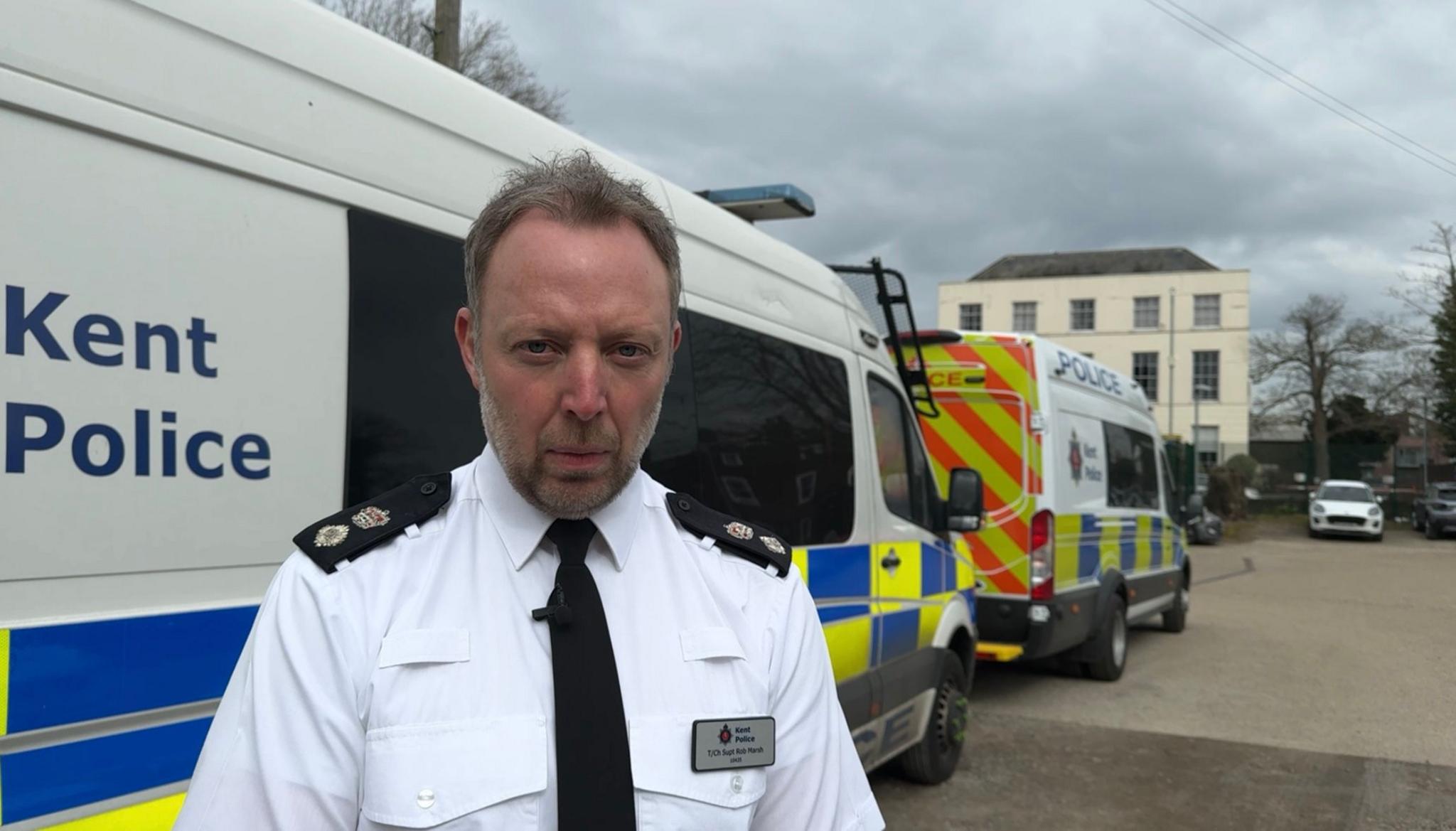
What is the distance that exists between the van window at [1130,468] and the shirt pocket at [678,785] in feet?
25.7

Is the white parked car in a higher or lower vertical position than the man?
lower

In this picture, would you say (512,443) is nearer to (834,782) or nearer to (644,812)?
(644,812)

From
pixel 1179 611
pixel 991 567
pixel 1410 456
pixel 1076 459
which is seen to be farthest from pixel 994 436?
pixel 1410 456

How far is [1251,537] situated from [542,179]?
93.3 ft

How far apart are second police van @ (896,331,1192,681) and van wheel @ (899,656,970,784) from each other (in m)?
A: 1.76

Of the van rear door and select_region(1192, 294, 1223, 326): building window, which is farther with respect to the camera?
select_region(1192, 294, 1223, 326): building window

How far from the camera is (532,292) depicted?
1.24m

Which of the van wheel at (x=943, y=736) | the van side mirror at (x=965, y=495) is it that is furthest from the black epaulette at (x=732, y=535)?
the van wheel at (x=943, y=736)

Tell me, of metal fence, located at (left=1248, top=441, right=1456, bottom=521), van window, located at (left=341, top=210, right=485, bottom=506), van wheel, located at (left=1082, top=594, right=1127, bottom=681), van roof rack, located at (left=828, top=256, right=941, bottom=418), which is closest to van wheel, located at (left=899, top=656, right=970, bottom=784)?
van roof rack, located at (left=828, top=256, right=941, bottom=418)

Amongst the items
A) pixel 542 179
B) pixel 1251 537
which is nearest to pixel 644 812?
pixel 542 179

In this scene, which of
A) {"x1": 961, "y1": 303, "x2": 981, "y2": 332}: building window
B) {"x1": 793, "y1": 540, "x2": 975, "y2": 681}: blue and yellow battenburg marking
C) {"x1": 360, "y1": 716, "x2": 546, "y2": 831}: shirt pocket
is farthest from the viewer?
{"x1": 961, "y1": 303, "x2": 981, "y2": 332}: building window

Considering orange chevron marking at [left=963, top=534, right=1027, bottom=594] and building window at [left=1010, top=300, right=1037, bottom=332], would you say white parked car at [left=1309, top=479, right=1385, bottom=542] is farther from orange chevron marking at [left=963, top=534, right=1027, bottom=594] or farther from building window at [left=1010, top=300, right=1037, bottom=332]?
building window at [left=1010, top=300, right=1037, bottom=332]

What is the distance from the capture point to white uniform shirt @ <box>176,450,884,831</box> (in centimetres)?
111

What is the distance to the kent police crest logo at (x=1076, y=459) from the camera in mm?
Result: 7789
